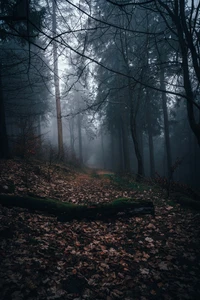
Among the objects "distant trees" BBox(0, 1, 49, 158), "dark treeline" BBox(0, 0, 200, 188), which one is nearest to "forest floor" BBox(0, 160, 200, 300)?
"dark treeline" BBox(0, 0, 200, 188)

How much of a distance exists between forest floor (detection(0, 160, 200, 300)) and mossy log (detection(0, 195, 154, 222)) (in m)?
0.16

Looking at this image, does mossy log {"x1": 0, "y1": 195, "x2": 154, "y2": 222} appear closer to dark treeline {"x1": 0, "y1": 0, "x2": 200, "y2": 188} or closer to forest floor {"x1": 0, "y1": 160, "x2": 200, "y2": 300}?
forest floor {"x1": 0, "y1": 160, "x2": 200, "y2": 300}

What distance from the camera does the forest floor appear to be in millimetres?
2578

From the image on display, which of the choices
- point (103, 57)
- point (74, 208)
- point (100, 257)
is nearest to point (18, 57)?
point (74, 208)

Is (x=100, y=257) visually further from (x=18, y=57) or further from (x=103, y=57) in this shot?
(x=103, y=57)

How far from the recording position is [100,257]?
3352mm

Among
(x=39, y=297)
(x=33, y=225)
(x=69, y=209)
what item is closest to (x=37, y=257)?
(x=39, y=297)

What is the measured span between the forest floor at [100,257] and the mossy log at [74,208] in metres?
0.16

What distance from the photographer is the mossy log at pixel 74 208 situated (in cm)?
455

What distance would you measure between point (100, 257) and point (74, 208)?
1576 mm

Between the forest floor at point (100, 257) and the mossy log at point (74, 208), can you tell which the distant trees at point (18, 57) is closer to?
the mossy log at point (74, 208)

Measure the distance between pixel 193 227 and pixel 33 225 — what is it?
162 inches

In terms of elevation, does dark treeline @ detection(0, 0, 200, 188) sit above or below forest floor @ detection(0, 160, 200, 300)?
above

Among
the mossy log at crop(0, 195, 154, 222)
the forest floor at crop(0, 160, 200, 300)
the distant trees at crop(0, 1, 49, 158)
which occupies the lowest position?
the forest floor at crop(0, 160, 200, 300)
